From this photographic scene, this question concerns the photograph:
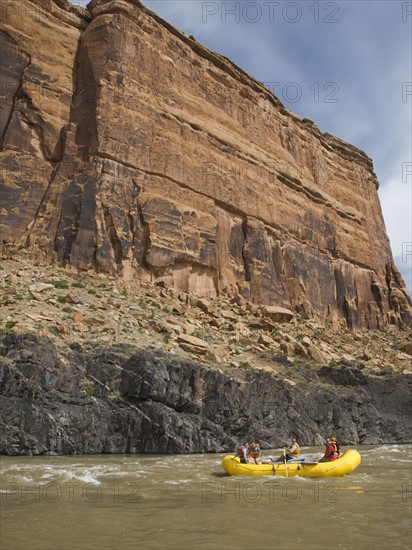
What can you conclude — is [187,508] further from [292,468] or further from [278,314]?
[278,314]

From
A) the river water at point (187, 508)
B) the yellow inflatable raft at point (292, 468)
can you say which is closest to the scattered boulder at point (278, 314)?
the river water at point (187, 508)

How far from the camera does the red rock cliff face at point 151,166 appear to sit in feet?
102

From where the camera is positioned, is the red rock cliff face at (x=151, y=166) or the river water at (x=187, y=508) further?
the red rock cliff face at (x=151, y=166)

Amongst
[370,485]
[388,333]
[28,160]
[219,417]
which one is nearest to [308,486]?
[370,485]

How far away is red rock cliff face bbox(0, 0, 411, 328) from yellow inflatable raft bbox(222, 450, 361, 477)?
57.6 ft

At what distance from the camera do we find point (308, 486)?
41.9ft

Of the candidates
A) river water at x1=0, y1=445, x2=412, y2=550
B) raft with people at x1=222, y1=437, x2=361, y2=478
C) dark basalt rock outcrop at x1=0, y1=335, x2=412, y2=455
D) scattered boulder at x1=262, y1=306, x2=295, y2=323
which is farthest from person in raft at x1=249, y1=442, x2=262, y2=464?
scattered boulder at x1=262, y1=306, x2=295, y2=323

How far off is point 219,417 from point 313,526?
11473 mm

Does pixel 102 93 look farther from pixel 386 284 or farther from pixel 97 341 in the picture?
pixel 386 284

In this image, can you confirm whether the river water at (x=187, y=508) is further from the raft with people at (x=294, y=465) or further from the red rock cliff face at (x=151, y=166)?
the red rock cliff face at (x=151, y=166)

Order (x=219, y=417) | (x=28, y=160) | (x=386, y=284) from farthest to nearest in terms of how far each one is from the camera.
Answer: (x=386, y=284) < (x=28, y=160) < (x=219, y=417)

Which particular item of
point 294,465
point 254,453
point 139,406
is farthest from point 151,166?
point 294,465

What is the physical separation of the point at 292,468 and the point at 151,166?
23927 mm

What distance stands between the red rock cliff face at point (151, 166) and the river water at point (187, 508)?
1745cm
